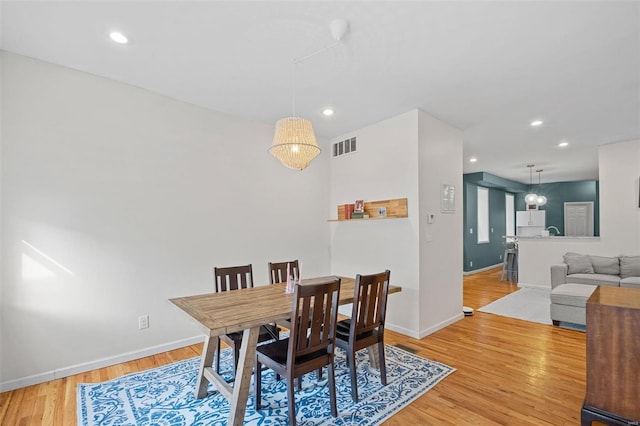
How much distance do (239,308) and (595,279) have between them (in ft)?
17.1

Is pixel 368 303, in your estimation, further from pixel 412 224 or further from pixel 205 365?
pixel 412 224

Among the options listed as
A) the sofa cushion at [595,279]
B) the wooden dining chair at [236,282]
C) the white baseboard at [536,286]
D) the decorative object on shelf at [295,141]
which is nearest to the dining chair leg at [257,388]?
the wooden dining chair at [236,282]

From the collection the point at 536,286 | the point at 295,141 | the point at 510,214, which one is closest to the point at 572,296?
the point at 536,286

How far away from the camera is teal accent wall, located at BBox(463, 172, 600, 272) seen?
26.0 feet

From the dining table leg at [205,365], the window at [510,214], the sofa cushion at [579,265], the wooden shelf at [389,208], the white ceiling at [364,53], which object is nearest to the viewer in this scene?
the white ceiling at [364,53]

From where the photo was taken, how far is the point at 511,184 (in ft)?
30.3

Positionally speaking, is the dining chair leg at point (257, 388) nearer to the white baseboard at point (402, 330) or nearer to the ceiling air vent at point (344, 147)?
the white baseboard at point (402, 330)

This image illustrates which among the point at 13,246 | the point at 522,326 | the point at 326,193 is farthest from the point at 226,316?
the point at 522,326

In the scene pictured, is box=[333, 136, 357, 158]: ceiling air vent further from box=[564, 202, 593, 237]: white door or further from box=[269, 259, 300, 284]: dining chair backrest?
box=[564, 202, 593, 237]: white door

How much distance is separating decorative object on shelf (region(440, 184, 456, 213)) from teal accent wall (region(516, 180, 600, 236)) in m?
7.72

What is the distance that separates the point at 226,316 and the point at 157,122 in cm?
236

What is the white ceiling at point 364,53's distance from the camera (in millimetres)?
2020

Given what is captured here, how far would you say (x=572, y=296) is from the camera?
3826 millimetres

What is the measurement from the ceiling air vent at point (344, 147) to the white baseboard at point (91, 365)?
310 cm
